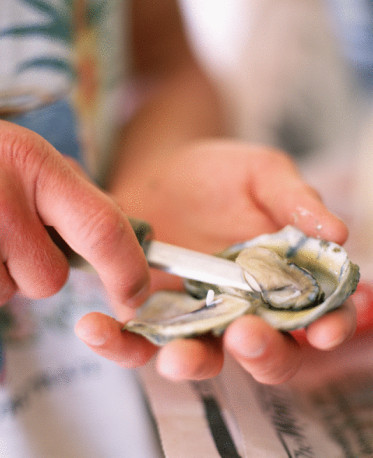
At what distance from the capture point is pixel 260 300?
1.14ft

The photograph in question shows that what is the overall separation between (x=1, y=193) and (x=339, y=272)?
250 millimetres

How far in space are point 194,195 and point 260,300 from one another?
0.21 metres

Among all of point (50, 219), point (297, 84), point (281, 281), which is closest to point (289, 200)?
point (281, 281)

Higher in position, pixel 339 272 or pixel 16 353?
pixel 339 272

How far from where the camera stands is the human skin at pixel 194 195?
305 mm

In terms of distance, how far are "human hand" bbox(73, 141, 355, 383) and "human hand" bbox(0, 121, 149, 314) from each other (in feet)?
0.14

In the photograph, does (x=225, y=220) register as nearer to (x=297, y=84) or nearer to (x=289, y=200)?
(x=289, y=200)

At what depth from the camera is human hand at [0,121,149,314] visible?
1.02 ft

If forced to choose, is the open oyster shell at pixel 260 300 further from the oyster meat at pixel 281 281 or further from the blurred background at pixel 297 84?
the blurred background at pixel 297 84

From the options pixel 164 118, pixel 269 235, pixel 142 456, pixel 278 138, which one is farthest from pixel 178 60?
pixel 142 456

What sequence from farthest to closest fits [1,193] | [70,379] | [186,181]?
[186,181]
[70,379]
[1,193]

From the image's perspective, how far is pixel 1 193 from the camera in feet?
1.00

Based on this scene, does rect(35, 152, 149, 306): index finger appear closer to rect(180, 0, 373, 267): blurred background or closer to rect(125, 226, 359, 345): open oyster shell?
rect(125, 226, 359, 345): open oyster shell

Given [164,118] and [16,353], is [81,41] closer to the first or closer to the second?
[164,118]
